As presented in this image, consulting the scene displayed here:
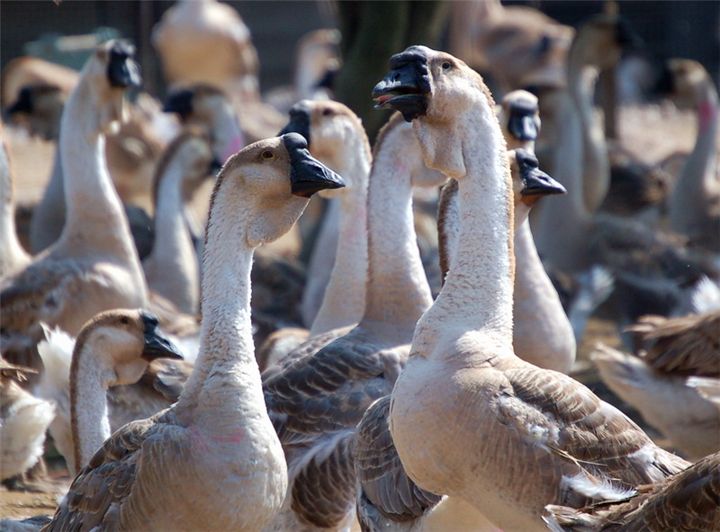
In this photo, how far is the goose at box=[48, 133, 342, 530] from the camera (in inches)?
181

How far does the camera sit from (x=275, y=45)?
2530cm

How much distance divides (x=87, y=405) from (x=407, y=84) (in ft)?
7.55

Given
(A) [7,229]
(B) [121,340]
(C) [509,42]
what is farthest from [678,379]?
(C) [509,42]

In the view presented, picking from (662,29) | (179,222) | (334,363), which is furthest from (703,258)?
(662,29)

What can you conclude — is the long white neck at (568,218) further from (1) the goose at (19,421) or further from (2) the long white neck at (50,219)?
(1) the goose at (19,421)

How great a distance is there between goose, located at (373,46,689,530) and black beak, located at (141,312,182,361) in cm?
171

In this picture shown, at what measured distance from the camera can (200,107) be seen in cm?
1300

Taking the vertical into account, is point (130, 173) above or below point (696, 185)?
below

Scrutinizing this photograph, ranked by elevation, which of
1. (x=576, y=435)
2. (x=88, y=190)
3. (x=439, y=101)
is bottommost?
(x=88, y=190)

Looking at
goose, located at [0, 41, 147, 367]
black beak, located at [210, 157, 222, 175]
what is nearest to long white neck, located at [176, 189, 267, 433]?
goose, located at [0, 41, 147, 367]

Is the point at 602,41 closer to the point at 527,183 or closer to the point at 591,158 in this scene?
the point at 591,158

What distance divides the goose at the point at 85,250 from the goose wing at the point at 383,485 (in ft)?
9.61

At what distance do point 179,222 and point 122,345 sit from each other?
3746 mm

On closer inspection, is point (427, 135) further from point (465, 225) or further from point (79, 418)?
point (79, 418)
